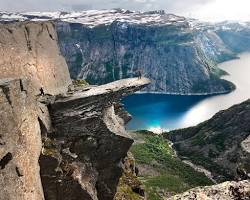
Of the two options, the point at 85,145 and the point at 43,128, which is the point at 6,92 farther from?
the point at 85,145

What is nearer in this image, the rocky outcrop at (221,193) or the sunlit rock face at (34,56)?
the rocky outcrop at (221,193)

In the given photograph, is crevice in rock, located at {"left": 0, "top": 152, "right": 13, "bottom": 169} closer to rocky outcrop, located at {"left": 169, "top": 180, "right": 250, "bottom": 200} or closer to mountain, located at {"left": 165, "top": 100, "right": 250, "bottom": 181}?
rocky outcrop, located at {"left": 169, "top": 180, "right": 250, "bottom": 200}

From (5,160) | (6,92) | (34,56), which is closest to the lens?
(5,160)

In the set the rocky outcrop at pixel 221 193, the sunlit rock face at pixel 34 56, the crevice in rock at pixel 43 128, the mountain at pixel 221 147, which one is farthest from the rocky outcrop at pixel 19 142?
the mountain at pixel 221 147

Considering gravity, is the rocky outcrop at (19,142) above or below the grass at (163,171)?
above

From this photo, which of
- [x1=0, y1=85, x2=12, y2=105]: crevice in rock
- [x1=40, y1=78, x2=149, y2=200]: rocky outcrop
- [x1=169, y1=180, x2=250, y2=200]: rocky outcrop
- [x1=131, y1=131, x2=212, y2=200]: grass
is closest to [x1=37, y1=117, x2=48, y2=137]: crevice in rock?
[x1=40, y1=78, x2=149, y2=200]: rocky outcrop

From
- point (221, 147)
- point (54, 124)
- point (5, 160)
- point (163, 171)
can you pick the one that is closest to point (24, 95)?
point (5, 160)

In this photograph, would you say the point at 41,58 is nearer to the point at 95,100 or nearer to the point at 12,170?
the point at 95,100

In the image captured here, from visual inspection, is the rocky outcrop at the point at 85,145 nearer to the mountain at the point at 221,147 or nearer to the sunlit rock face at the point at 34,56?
the sunlit rock face at the point at 34,56
